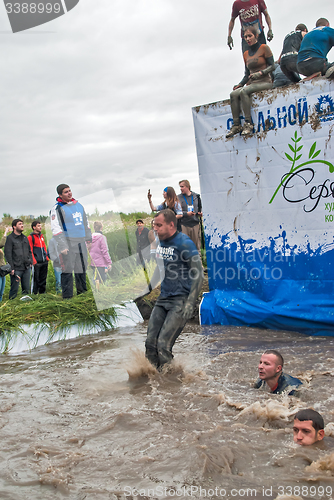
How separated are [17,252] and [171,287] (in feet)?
16.8

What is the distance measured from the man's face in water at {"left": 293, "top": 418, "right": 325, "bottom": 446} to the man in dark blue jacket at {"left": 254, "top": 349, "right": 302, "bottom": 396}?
3.15ft

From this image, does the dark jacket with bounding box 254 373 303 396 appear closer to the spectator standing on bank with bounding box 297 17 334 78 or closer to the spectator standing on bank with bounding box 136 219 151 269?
the spectator standing on bank with bounding box 297 17 334 78

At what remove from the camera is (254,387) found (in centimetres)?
459

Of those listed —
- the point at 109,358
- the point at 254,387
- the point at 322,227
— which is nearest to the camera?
the point at 254,387

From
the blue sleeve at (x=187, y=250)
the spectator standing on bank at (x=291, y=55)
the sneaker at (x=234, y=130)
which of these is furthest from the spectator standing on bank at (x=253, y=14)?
the blue sleeve at (x=187, y=250)

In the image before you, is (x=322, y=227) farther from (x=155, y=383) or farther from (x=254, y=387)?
(x=155, y=383)

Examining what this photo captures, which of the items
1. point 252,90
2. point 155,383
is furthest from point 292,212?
point 155,383

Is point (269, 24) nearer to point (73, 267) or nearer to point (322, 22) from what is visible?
point (322, 22)

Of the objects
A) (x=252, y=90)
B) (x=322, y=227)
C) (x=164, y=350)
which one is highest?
(x=252, y=90)

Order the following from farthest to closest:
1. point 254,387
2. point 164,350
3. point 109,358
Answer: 1. point 109,358
2. point 164,350
3. point 254,387

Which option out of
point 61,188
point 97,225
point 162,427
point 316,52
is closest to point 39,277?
point 97,225

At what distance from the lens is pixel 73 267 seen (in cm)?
791

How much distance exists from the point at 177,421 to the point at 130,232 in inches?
172

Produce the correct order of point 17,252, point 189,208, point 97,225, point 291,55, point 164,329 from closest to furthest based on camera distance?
1. point 164,329
2. point 291,55
3. point 97,225
4. point 189,208
5. point 17,252
